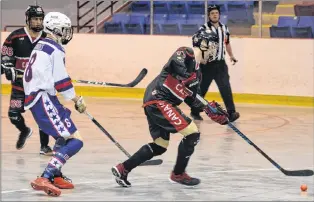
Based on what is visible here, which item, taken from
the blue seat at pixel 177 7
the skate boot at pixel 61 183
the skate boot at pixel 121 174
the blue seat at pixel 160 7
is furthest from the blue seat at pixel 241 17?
the skate boot at pixel 61 183

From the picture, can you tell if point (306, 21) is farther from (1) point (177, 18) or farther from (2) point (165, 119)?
(2) point (165, 119)

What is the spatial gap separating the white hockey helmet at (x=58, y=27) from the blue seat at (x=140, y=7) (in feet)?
30.2

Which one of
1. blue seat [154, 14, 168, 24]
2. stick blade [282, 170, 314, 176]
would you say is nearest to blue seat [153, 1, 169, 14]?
blue seat [154, 14, 168, 24]

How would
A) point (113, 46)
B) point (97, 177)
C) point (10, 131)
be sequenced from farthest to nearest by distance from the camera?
point (113, 46), point (10, 131), point (97, 177)

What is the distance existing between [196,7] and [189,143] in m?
8.83

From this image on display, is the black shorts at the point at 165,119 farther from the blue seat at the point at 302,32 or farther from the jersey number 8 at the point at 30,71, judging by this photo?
the blue seat at the point at 302,32

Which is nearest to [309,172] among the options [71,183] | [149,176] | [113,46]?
[149,176]

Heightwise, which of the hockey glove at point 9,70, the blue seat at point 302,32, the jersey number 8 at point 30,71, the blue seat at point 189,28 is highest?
the jersey number 8 at point 30,71

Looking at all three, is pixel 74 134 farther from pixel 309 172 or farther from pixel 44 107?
pixel 309 172

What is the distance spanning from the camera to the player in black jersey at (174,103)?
22.8 feet

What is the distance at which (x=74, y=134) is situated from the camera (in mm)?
6801

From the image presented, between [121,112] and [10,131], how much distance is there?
8.76ft

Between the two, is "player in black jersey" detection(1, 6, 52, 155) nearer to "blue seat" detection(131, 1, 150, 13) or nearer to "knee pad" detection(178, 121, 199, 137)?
"knee pad" detection(178, 121, 199, 137)

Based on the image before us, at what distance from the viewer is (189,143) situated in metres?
7.00
